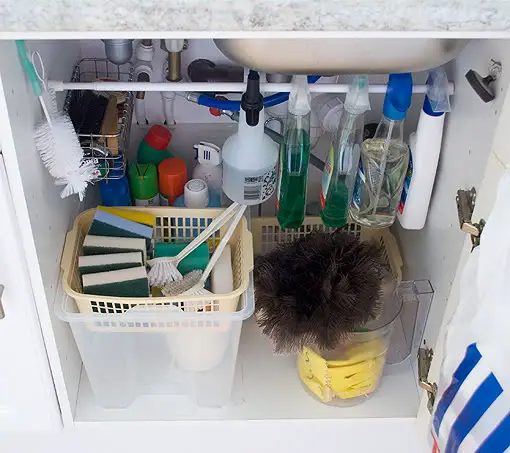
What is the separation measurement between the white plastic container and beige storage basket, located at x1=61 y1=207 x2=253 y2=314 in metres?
0.09

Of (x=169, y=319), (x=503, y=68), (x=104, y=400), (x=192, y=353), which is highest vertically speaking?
(x=503, y=68)

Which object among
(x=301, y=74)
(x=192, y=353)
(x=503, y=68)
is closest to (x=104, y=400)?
(x=192, y=353)

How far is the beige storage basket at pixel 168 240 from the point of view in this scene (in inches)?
43.0

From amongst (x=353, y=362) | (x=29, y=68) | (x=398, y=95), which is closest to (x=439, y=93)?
(x=398, y=95)

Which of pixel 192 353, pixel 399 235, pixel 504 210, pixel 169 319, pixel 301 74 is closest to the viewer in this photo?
pixel 504 210

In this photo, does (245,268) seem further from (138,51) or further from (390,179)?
(138,51)

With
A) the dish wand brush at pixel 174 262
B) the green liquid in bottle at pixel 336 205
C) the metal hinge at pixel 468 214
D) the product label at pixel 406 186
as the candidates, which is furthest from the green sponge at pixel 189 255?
the metal hinge at pixel 468 214

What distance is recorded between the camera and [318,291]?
1179mm

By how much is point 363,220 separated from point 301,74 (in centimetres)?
33

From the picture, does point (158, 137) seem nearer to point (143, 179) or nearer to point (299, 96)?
point (143, 179)

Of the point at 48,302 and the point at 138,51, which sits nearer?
the point at 48,302

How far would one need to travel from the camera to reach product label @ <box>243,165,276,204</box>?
1.15 meters

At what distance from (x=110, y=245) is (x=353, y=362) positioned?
1.54 ft

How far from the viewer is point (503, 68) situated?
0.88m
